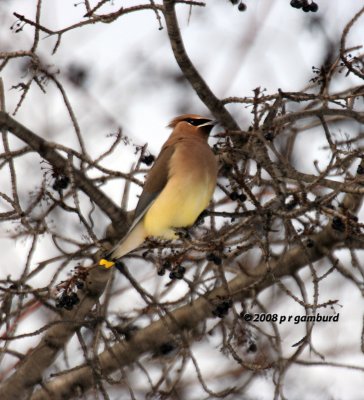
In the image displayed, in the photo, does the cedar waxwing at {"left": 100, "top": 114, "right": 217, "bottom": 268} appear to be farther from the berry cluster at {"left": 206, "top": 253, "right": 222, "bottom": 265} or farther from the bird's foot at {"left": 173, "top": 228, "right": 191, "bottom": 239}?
the berry cluster at {"left": 206, "top": 253, "right": 222, "bottom": 265}

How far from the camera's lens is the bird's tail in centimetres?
390

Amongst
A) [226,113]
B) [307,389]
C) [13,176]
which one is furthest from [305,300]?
[307,389]

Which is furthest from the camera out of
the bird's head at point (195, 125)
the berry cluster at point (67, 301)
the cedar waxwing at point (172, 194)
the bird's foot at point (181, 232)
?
the bird's head at point (195, 125)

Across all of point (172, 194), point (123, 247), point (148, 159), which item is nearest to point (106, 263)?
point (123, 247)

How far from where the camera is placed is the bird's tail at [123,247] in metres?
3.90

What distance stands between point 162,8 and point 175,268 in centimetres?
123

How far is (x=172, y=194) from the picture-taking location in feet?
14.0

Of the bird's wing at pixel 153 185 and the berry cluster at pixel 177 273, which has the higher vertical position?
the bird's wing at pixel 153 185

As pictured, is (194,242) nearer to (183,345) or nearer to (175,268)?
(175,268)

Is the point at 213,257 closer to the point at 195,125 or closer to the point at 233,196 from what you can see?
the point at 233,196

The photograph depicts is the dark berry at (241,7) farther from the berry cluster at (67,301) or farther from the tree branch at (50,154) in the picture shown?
the berry cluster at (67,301)

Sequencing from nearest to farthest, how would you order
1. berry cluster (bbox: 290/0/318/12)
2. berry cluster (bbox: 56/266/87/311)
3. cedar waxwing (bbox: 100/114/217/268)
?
berry cluster (bbox: 56/266/87/311) < berry cluster (bbox: 290/0/318/12) < cedar waxwing (bbox: 100/114/217/268)

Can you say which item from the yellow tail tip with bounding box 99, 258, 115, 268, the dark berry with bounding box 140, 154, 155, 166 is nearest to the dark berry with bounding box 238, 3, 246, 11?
the dark berry with bounding box 140, 154, 155, 166

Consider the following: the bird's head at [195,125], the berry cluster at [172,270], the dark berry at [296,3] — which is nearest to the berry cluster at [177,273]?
the berry cluster at [172,270]
